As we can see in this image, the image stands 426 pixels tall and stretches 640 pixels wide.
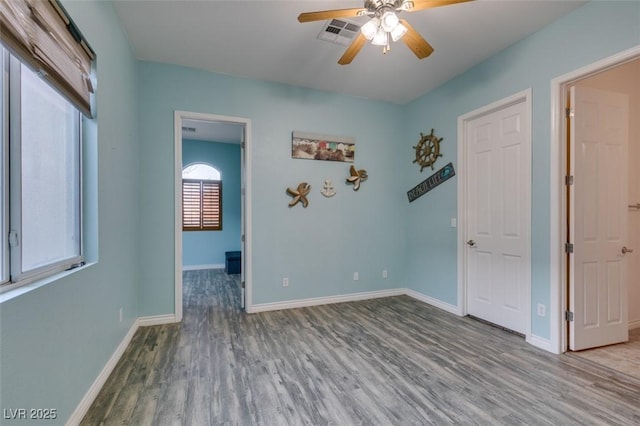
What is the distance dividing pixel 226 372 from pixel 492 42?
3.93 metres

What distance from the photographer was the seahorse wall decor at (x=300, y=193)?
3.82 meters

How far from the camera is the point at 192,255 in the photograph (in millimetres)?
6504

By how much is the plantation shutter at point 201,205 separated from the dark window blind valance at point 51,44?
4854 millimetres

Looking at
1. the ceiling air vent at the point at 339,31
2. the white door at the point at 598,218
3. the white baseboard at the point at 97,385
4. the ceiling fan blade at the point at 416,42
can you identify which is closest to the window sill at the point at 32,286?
the white baseboard at the point at 97,385

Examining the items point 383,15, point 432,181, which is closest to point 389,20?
point 383,15

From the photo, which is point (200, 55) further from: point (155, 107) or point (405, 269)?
point (405, 269)

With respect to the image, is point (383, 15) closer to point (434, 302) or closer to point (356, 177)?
point (356, 177)

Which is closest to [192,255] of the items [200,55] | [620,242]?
[200,55]

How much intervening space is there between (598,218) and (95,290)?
4.22m


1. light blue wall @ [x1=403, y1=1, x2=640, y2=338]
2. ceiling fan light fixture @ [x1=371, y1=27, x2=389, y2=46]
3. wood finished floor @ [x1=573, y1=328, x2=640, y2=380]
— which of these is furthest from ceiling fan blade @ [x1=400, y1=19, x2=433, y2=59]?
wood finished floor @ [x1=573, y1=328, x2=640, y2=380]

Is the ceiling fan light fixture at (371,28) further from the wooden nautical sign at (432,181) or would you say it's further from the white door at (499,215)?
the wooden nautical sign at (432,181)

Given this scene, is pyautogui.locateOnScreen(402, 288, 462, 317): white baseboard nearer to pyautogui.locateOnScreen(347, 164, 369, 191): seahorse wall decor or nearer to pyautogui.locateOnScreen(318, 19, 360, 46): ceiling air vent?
pyautogui.locateOnScreen(347, 164, 369, 191): seahorse wall decor

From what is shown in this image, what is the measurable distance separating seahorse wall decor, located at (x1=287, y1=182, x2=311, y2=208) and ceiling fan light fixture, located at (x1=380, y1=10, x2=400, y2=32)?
224 centimetres

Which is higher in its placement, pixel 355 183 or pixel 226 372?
pixel 355 183
